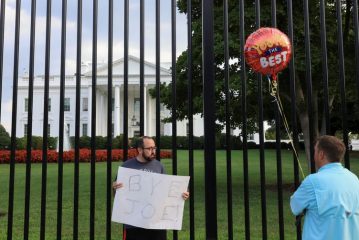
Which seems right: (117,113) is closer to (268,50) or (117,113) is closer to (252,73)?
(252,73)

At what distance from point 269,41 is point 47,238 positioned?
4955mm

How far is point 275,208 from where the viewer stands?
10023 millimetres

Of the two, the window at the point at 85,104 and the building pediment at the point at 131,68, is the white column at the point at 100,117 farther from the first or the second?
the building pediment at the point at 131,68

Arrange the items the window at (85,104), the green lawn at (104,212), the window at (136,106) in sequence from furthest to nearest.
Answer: the window at (85,104), the window at (136,106), the green lawn at (104,212)

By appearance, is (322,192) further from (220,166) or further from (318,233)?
(220,166)

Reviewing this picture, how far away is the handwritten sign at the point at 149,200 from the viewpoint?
13.1 ft

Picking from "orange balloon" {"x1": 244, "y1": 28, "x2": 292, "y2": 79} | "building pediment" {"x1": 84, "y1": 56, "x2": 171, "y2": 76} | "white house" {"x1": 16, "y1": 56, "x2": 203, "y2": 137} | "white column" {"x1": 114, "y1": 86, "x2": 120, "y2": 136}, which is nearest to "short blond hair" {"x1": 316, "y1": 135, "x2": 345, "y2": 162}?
"orange balloon" {"x1": 244, "y1": 28, "x2": 292, "y2": 79}

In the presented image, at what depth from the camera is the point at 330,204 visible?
293cm

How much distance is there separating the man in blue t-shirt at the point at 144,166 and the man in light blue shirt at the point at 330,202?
1.59 metres

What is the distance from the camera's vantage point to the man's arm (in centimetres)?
297

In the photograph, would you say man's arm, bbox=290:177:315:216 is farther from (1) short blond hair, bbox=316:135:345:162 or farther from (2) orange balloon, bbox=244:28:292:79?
(2) orange balloon, bbox=244:28:292:79

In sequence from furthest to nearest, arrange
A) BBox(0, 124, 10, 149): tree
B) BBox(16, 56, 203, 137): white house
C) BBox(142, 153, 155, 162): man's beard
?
BBox(16, 56, 203, 137): white house → BBox(0, 124, 10, 149): tree → BBox(142, 153, 155, 162): man's beard

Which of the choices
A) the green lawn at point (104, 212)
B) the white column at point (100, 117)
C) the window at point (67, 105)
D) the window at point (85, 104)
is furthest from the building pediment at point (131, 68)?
the green lawn at point (104, 212)

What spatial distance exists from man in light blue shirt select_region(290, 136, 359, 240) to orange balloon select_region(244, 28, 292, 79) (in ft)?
4.28
